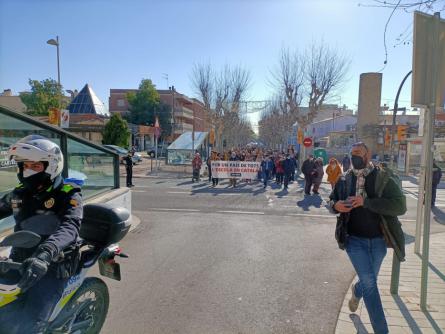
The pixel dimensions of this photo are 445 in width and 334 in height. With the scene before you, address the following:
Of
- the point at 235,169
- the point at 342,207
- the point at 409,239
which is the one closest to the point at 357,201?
the point at 342,207

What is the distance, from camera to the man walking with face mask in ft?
9.39

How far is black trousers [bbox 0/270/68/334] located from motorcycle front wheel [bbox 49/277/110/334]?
0.22m

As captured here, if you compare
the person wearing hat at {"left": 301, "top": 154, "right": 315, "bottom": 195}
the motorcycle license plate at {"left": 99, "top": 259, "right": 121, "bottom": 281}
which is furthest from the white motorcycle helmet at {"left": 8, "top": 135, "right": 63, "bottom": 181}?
the person wearing hat at {"left": 301, "top": 154, "right": 315, "bottom": 195}

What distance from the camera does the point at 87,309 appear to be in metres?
Result: 2.79

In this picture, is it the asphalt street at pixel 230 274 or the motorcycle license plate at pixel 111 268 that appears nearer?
the motorcycle license plate at pixel 111 268

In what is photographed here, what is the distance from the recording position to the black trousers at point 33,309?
211 cm

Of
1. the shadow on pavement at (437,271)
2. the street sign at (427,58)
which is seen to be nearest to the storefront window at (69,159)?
the street sign at (427,58)

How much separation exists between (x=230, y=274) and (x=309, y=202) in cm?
728

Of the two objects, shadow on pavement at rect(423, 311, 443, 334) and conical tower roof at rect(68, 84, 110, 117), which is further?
conical tower roof at rect(68, 84, 110, 117)

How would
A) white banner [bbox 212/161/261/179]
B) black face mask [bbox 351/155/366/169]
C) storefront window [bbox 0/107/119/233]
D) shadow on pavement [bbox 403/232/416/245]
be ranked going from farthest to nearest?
white banner [bbox 212/161/261/179]
shadow on pavement [bbox 403/232/416/245]
storefront window [bbox 0/107/119/233]
black face mask [bbox 351/155/366/169]

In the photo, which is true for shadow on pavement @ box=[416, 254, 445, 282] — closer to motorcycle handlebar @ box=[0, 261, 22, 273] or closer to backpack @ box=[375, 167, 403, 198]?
backpack @ box=[375, 167, 403, 198]

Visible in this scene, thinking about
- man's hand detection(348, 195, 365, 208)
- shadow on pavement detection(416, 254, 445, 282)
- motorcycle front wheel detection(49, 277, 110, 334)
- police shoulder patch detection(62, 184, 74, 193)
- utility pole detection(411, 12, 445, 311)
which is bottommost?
shadow on pavement detection(416, 254, 445, 282)

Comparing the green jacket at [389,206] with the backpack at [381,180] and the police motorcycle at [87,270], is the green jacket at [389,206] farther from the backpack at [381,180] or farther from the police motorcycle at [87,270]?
the police motorcycle at [87,270]

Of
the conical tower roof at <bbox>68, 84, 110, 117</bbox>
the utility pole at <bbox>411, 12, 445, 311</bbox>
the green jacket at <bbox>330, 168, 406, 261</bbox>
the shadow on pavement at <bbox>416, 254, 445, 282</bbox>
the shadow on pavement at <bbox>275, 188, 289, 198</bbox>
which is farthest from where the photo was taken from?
the conical tower roof at <bbox>68, 84, 110, 117</bbox>
